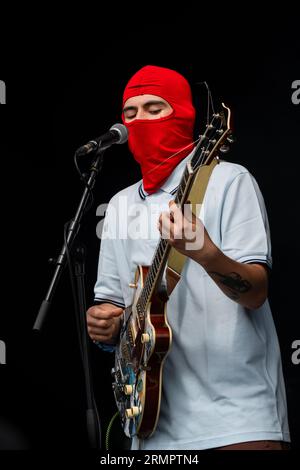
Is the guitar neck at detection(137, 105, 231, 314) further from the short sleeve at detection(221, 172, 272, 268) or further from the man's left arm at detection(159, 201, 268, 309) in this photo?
the short sleeve at detection(221, 172, 272, 268)

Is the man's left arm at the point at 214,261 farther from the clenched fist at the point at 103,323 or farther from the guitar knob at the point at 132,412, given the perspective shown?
the clenched fist at the point at 103,323

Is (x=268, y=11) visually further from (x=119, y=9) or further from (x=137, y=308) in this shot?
(x=137, y=308)

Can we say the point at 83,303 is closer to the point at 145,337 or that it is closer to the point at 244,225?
the point at 145,337

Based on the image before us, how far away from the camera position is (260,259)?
190cm

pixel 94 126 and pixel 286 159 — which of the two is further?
pixel 94 126

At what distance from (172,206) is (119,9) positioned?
214cm

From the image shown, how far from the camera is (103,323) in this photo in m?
2.32

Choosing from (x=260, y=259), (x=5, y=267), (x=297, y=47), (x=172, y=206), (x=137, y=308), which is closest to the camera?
(x=172, y=206)

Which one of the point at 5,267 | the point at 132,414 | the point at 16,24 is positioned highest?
the point at 16,24

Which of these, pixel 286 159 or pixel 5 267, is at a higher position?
pixel 286 159

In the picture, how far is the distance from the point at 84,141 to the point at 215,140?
6.18 ft

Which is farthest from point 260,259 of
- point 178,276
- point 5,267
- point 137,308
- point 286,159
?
point 5,267

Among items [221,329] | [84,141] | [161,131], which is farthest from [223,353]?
[84,141]

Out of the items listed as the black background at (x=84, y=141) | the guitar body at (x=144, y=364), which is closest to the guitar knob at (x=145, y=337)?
the guitar body at (x=144, y=364)
